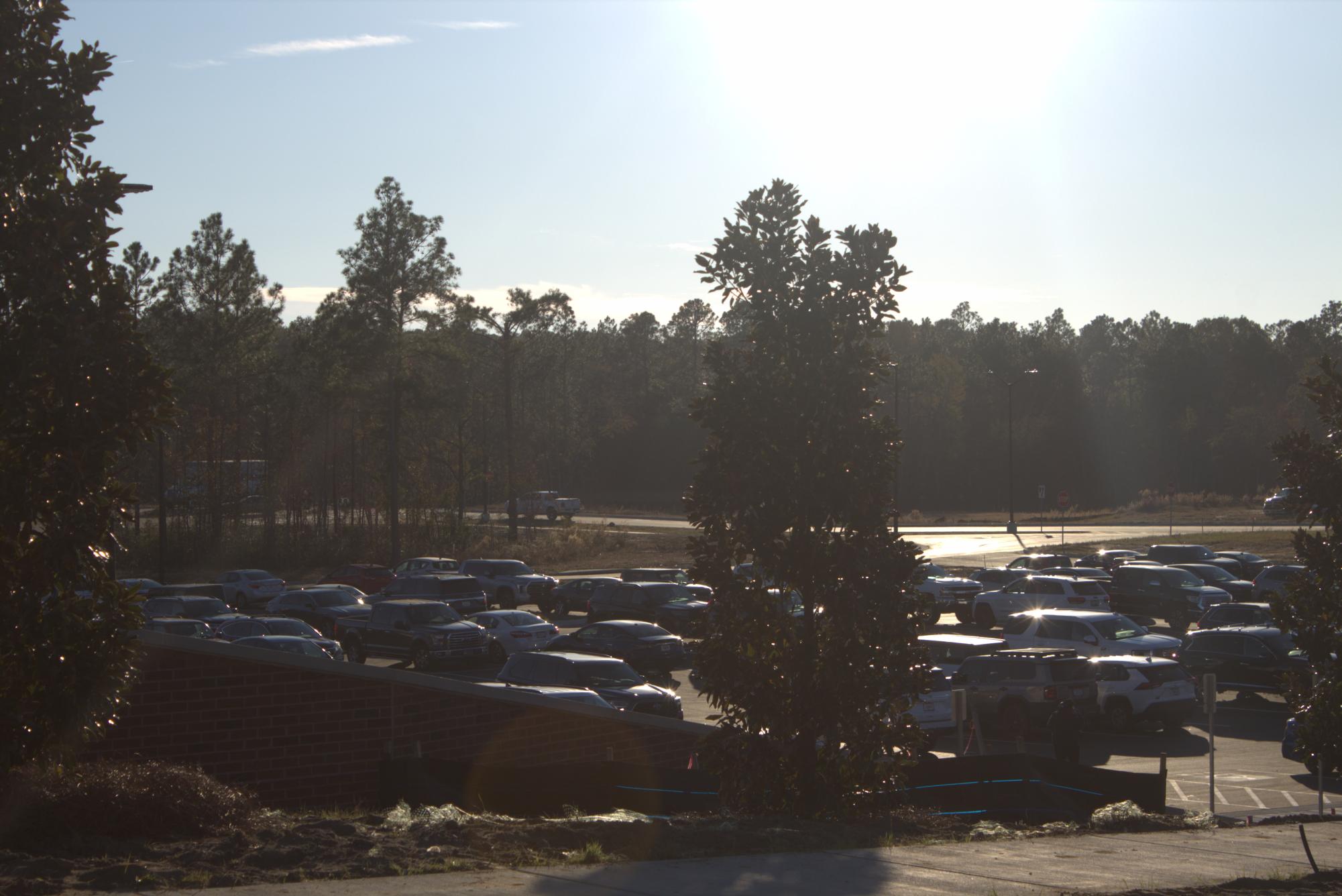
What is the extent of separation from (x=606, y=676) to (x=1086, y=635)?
37.7 feet

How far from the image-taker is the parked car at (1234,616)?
28.7 meters

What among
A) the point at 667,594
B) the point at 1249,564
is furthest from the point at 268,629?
the point at 1249,564

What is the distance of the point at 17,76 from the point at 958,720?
38.9ft

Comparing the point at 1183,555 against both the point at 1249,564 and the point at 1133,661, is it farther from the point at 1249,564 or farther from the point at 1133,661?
the point at 1133,661

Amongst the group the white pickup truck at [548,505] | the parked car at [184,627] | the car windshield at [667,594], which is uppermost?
the white pickup truck at [548,505]

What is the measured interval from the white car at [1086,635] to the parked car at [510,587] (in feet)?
62.0

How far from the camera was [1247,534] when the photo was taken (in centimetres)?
6022

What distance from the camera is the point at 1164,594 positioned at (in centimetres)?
3709

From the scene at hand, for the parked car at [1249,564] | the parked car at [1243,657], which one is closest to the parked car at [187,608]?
the parked car at [1243,657]

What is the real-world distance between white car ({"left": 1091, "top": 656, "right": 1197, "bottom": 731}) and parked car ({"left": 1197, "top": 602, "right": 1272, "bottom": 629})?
269 inches

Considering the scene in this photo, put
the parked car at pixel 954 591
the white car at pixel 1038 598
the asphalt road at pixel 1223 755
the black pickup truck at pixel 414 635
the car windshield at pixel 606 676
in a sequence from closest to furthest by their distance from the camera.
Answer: the asphalt road at pixel 1223 755
the car windshield at pixel 606 676
the black pickup truck at pixel 414 635
the white car at pixel 1038 598
the parked car at pixel 954 591

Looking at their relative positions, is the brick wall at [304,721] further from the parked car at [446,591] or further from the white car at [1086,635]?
the parked car at [446,591]

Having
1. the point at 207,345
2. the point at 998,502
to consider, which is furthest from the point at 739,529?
the point at 998,502

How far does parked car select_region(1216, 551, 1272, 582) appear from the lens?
4319cm
